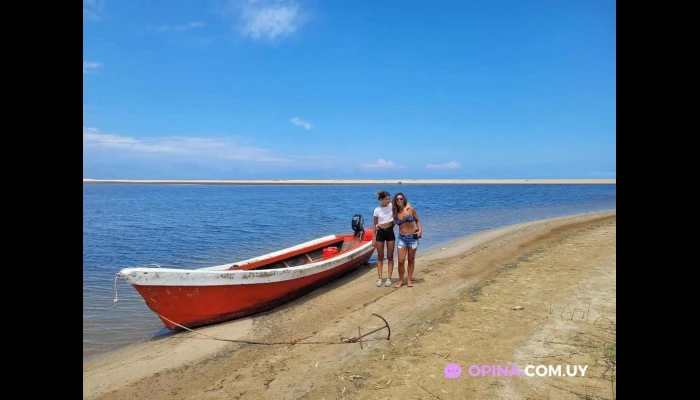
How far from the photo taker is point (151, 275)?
6008 mm

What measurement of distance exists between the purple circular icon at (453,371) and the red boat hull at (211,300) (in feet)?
13.5

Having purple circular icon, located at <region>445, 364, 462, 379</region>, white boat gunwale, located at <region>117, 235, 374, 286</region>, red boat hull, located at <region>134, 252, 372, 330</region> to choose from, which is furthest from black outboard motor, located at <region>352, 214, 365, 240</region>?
purple circular icon, located at <region>445, 364, 462, 379</region>

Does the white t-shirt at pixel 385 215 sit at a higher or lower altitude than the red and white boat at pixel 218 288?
higher

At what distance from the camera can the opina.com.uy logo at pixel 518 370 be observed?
12.7ft

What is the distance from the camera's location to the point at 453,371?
400 cm

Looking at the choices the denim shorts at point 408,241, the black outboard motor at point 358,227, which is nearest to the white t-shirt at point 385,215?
the denim shorts at point 408,241

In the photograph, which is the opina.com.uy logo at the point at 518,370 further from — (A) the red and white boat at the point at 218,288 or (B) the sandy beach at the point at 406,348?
(A) the red and white boat at the point at 218,288

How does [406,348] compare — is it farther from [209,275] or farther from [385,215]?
[209,275]
